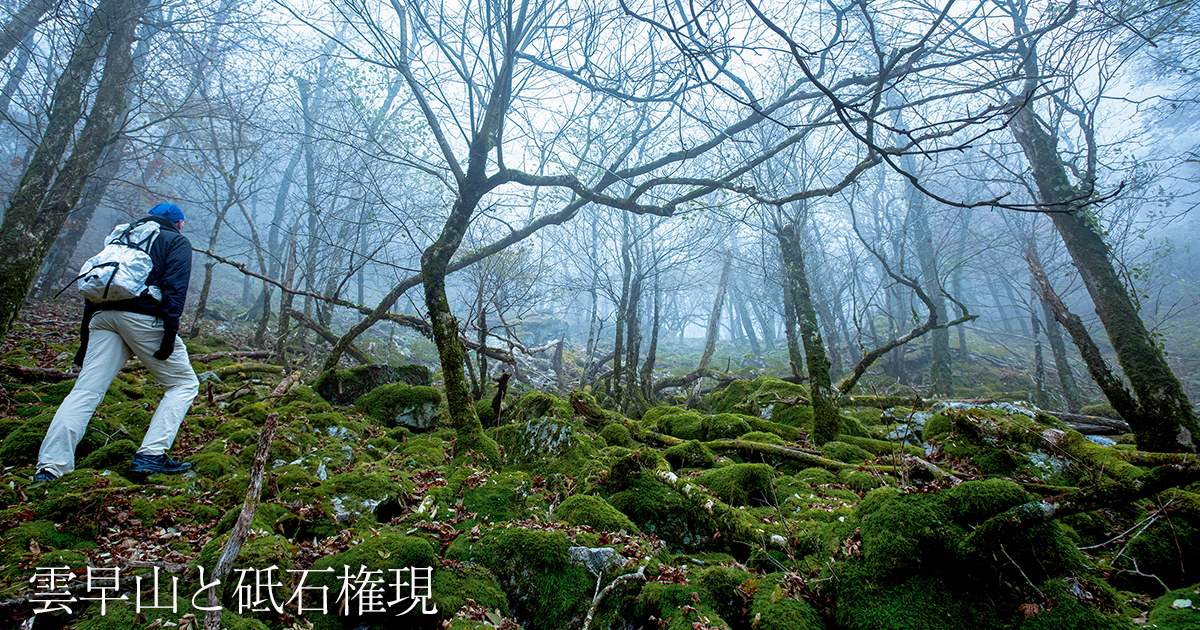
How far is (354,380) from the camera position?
7.46 meters

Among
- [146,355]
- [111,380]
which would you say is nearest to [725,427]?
[146,355]

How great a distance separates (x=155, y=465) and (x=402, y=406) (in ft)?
10.1

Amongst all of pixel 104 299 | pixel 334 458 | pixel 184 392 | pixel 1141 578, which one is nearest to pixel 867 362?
pixel 1141 578

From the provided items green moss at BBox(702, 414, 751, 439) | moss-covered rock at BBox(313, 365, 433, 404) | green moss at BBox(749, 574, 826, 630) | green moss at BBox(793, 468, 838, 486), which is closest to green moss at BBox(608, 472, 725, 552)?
green moss at BBox(749, 574, 826, 630)

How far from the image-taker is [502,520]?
3.61m

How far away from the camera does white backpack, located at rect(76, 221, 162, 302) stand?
11.9ft

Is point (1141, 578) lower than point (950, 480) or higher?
lower

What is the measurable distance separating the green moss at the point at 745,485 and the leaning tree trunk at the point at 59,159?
7.85m

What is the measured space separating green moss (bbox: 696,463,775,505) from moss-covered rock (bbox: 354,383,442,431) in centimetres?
428

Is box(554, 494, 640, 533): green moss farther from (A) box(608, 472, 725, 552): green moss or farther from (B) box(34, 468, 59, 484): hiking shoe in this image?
(B) box(34, 468, 59, 484): hiking shoe

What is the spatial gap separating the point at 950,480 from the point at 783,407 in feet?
13.8

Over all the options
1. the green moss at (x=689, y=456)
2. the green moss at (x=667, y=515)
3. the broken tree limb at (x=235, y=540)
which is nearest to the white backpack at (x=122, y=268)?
the broken tree limb at (x=235, y=540)

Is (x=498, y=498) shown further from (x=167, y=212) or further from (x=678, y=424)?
(x=167, y=212)

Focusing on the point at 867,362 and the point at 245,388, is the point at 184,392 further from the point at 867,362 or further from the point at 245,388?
the point at 867,362
